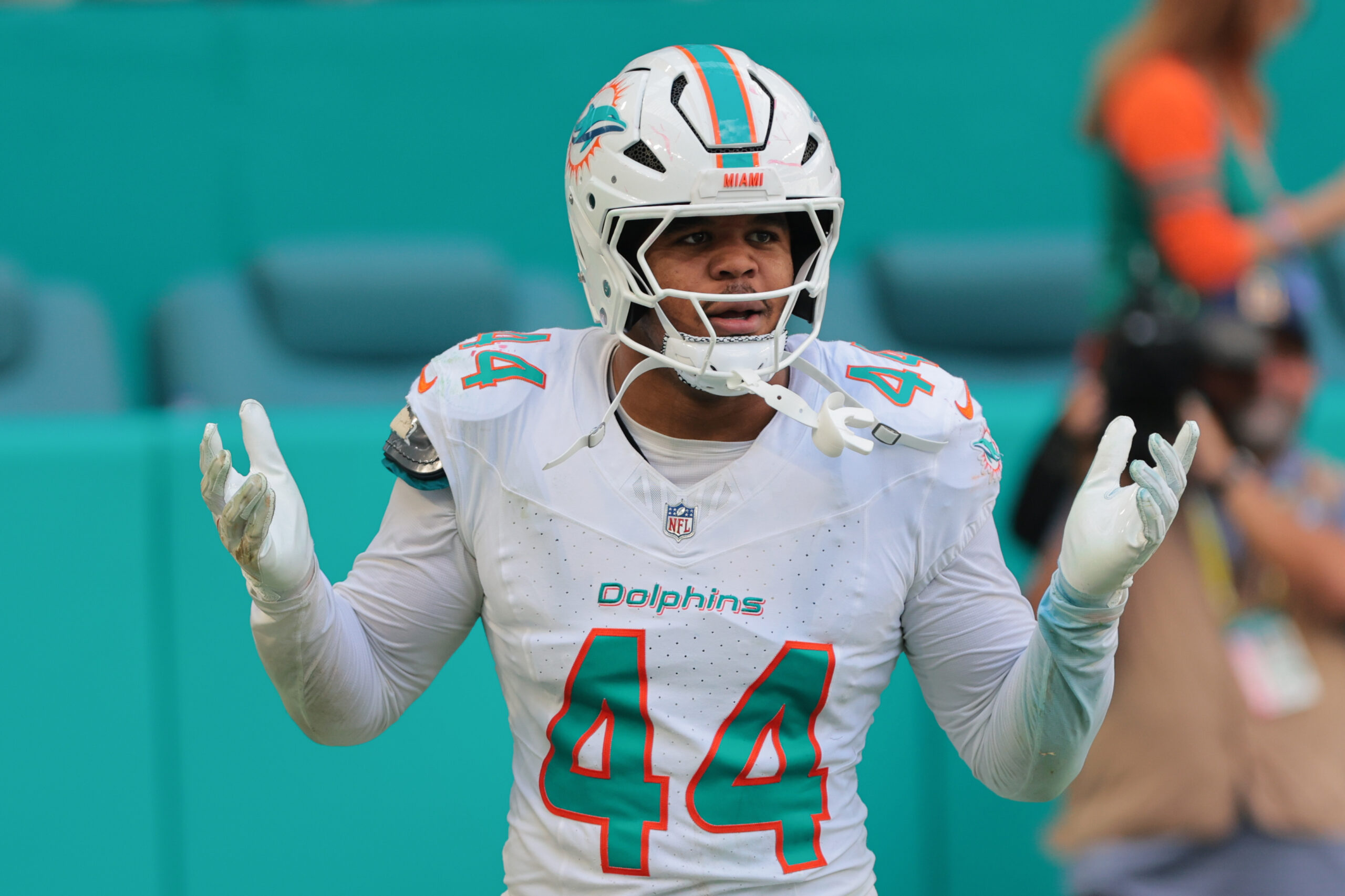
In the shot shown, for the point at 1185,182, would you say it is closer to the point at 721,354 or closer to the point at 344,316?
the point at 721,354

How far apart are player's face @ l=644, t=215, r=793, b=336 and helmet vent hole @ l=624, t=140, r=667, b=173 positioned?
0.06 meters

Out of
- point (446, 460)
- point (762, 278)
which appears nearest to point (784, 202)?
point (762, 278)

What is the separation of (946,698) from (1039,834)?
1.01m

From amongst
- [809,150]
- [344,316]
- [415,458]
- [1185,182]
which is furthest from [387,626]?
[344,316]

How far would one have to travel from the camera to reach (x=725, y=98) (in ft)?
5.34

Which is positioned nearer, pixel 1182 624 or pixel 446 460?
pixel 446 460

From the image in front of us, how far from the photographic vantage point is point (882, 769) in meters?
2.54

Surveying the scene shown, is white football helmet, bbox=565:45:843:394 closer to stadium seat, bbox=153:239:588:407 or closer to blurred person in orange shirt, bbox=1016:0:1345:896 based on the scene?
blurred person in orange shirt, bbox=1016:0:1345:896

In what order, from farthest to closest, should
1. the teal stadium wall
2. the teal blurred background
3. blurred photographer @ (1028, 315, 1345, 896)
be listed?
the teal stadium wall → the teal blurred background → blurred photographer @ (1028, 315, 1345, 896)

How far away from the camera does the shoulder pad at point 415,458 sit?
1.64 m

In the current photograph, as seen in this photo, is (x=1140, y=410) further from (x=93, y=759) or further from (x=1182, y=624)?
(x=93, y=759)

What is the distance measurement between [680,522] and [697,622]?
0.36ft

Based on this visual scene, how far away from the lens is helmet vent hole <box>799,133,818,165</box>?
1629mm

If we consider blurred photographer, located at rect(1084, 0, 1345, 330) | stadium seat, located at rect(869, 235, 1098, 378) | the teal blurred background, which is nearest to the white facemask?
the teal blurred background
